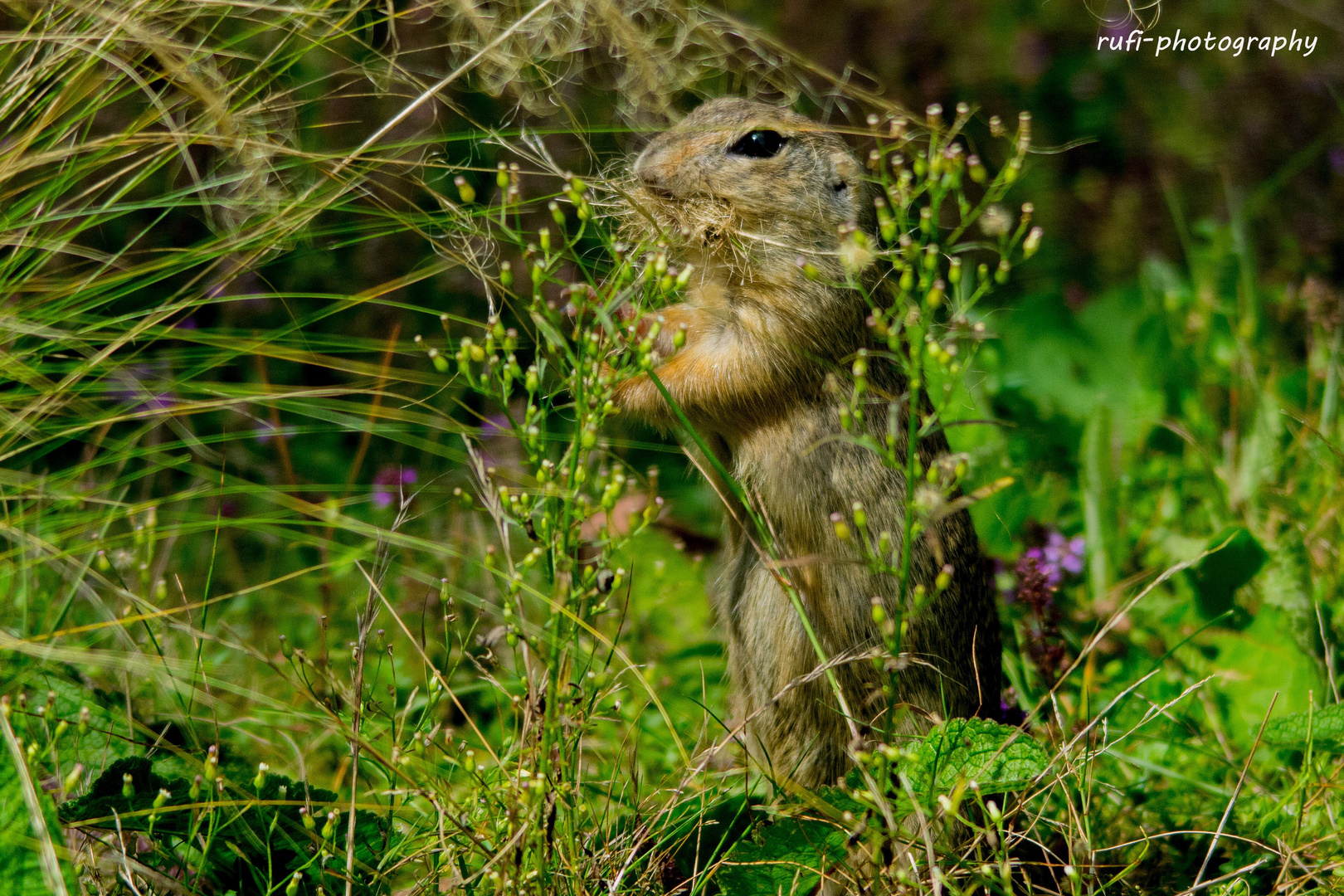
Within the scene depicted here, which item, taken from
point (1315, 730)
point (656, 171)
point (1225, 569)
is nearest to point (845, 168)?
point (656, 171)

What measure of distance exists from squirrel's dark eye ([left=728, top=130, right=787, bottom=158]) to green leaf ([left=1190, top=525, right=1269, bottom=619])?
5.11 ft

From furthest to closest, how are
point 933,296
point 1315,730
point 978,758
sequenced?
point 1315,730 → point 978,758 → point 933,296

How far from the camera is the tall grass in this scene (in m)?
1.98

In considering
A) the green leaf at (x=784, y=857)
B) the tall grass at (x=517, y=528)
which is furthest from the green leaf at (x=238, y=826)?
the green leaf at (x=784, y=857)

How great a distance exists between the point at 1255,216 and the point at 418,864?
15.4 ft

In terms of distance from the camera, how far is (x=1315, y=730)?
2449mm

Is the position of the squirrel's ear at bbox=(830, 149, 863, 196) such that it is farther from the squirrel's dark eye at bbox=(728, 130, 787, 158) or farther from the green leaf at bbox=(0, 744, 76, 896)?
the green leaf at bbox=(0, 744, 76, 896)

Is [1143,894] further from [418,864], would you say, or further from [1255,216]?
[1255,216]

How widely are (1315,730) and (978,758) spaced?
87 centimetres

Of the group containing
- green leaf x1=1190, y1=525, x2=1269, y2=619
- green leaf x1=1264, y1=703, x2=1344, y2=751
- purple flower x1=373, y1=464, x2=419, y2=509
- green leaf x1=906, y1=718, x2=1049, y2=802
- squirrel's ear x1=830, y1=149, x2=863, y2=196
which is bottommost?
purple flower x1=373, y1=464, x2=419, y2=509

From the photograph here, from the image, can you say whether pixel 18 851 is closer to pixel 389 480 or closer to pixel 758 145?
pixel 758 145

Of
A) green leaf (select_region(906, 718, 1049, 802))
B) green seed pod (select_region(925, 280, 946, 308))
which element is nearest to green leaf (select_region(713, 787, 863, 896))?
green leaf (select_region(906, 718, 1049, 802))

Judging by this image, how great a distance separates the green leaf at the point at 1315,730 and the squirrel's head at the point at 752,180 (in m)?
1.42

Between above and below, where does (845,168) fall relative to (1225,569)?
above
